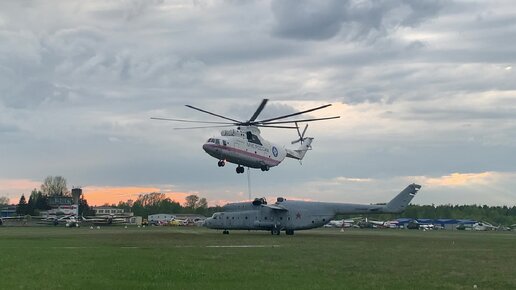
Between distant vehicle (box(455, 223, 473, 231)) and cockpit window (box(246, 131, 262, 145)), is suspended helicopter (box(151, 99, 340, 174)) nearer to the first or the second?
cockpit window (box(246, 131, 262, 145))

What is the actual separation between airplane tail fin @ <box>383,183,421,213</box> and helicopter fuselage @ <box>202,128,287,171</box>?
65.9 feet

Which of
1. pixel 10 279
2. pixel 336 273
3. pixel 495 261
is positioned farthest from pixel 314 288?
pixel 495 261

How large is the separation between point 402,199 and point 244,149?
90.4ft

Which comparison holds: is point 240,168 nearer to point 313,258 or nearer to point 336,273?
point 313,258

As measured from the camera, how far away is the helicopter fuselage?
2426 inches

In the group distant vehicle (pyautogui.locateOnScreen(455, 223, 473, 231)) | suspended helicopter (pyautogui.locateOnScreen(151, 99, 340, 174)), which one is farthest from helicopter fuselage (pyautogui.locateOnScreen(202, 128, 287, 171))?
distant vehicle (pyautogui.locateOnScreen(455, 223, 473, 231))

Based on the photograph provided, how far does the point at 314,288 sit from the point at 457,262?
1675 cm

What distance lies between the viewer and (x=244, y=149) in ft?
208

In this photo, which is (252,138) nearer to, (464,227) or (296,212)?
(296,212)

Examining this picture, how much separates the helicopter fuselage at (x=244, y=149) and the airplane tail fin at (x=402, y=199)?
20075 millimetres

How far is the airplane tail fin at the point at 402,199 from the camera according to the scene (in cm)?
8138

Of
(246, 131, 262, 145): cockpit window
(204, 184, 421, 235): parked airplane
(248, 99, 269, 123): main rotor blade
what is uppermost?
(248, 99, 269, 123): main rotor blade

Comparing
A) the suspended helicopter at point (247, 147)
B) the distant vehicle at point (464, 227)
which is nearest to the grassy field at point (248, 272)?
the suspended helicopter at point (247, 147)

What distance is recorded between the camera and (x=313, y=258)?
122 ft
